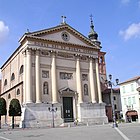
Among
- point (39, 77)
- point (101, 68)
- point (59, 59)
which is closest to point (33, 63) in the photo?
point (39, 77)

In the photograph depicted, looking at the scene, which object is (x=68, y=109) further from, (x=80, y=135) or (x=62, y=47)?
(x=80, y=135)

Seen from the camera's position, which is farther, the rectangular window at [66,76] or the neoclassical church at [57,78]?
the rectangular window at [66,76]

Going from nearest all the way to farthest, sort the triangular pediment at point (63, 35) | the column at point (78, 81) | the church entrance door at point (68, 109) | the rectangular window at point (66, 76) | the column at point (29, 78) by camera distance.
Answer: the column at point (29, 78) < the church entrance door at point (68, 109) < the triangular pediment at point (63, 35) < the rectangular window at point (66, 76) < the column at point (78, 81)

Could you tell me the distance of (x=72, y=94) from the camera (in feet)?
135

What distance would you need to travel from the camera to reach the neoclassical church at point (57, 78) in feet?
121

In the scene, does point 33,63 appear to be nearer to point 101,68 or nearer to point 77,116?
point 77,116

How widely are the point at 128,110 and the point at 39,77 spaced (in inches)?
845

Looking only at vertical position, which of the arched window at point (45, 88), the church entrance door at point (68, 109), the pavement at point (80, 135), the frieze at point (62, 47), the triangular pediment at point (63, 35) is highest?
the triangular pediment at point (63, 35)

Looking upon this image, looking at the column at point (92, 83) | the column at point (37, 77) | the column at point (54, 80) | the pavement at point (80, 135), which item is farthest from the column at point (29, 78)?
the pavement at point (80, 135)

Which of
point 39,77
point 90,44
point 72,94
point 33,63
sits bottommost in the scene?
point 72,94

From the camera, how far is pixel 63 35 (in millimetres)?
43031

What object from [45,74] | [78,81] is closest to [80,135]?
[45,74]

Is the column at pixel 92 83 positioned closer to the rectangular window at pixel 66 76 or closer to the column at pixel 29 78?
the rectangular window at pixel 66 76

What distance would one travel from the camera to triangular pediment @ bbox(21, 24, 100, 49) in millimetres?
40219
